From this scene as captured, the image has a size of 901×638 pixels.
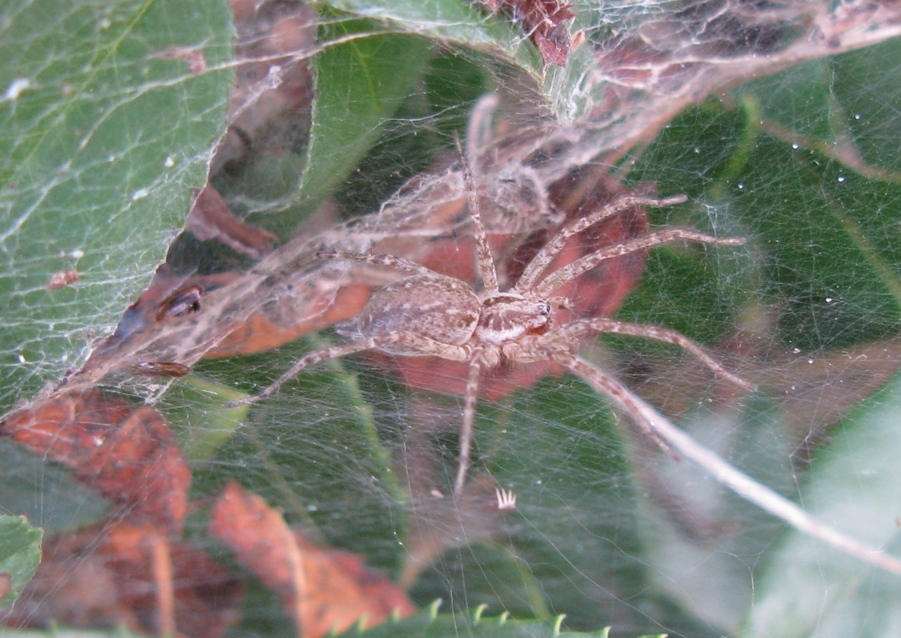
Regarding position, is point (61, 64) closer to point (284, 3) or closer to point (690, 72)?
point (284, 3)

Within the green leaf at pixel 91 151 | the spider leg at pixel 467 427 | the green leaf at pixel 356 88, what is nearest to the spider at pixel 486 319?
the spider leg at pixel 467 427

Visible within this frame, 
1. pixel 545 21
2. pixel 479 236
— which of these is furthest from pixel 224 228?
pixel 545 21

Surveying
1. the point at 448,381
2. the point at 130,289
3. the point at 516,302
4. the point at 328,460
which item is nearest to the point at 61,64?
the point at 130,289

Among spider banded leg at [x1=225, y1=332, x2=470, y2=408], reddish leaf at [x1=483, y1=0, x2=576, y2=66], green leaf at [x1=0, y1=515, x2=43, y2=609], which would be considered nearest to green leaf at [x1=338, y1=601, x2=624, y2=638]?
spider banded leg at [x1=225, y1=332, x2=470, y2=408]

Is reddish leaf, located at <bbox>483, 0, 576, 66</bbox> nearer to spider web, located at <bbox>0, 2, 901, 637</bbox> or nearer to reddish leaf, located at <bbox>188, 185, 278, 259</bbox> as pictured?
spider web, located at <bbox>0, 2, 901, 637</bbox>

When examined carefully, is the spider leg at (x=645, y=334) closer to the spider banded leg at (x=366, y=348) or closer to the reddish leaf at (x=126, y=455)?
the spider banded leg at (x=366, y=348)

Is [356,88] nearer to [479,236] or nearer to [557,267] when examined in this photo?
[479,236]
